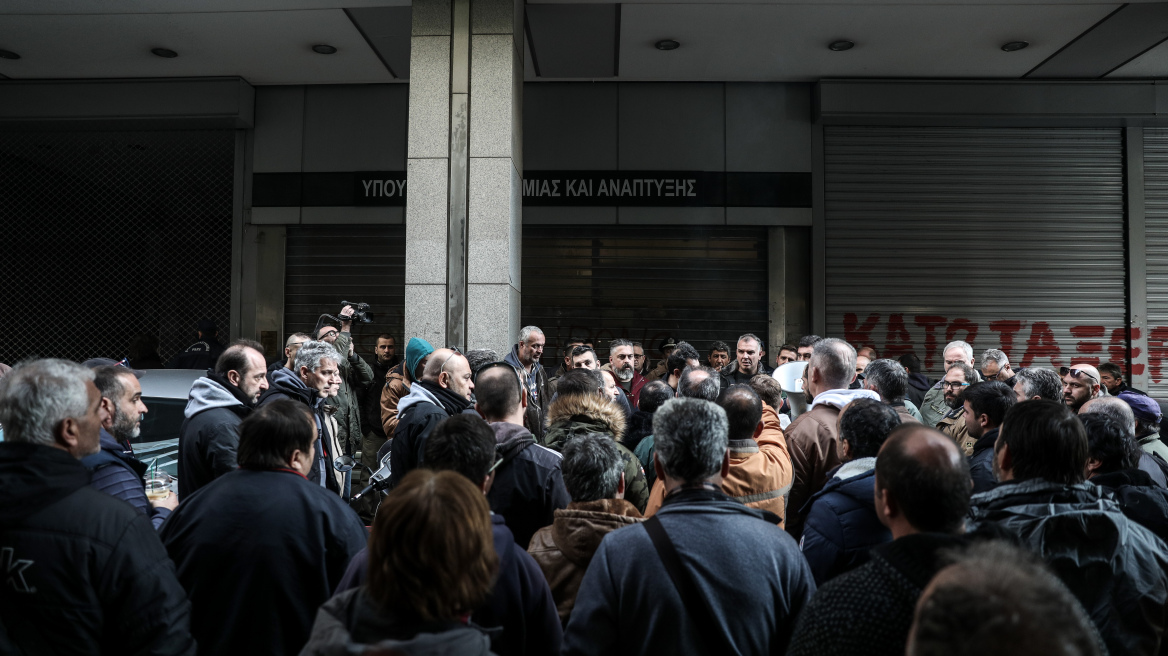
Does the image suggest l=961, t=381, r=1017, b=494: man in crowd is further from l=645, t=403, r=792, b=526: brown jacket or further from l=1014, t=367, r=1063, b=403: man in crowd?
l=1014, t=367, r=1063, b=403: man in crowd

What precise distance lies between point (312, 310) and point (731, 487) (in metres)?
9.07

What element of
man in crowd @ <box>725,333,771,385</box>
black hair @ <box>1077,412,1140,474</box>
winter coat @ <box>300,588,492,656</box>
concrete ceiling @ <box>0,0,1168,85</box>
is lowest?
winter coat @ <box>300,588,492,656</box>

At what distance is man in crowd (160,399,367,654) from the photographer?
8.52 ft

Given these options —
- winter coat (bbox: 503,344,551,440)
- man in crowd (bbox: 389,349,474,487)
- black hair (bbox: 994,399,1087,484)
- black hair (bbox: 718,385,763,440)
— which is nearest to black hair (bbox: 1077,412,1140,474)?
black hair (bbox: 994,399,1087,484)

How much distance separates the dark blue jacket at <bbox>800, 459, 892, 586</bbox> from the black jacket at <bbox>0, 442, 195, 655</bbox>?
2.02 meters

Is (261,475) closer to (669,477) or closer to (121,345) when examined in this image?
(669,477)

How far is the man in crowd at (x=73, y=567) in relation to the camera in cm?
217

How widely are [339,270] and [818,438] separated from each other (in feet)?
28.5

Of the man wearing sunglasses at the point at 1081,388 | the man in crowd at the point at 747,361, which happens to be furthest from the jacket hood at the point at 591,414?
the man in crowd at the point at 747,361

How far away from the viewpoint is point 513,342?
24.8 feet

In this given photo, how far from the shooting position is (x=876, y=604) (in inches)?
64.6

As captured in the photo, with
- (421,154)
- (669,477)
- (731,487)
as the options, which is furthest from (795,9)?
(669,477)

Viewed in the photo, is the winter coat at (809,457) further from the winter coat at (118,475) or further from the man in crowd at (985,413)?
the winter coat at (118,475)

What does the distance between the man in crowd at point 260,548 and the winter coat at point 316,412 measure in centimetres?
173
